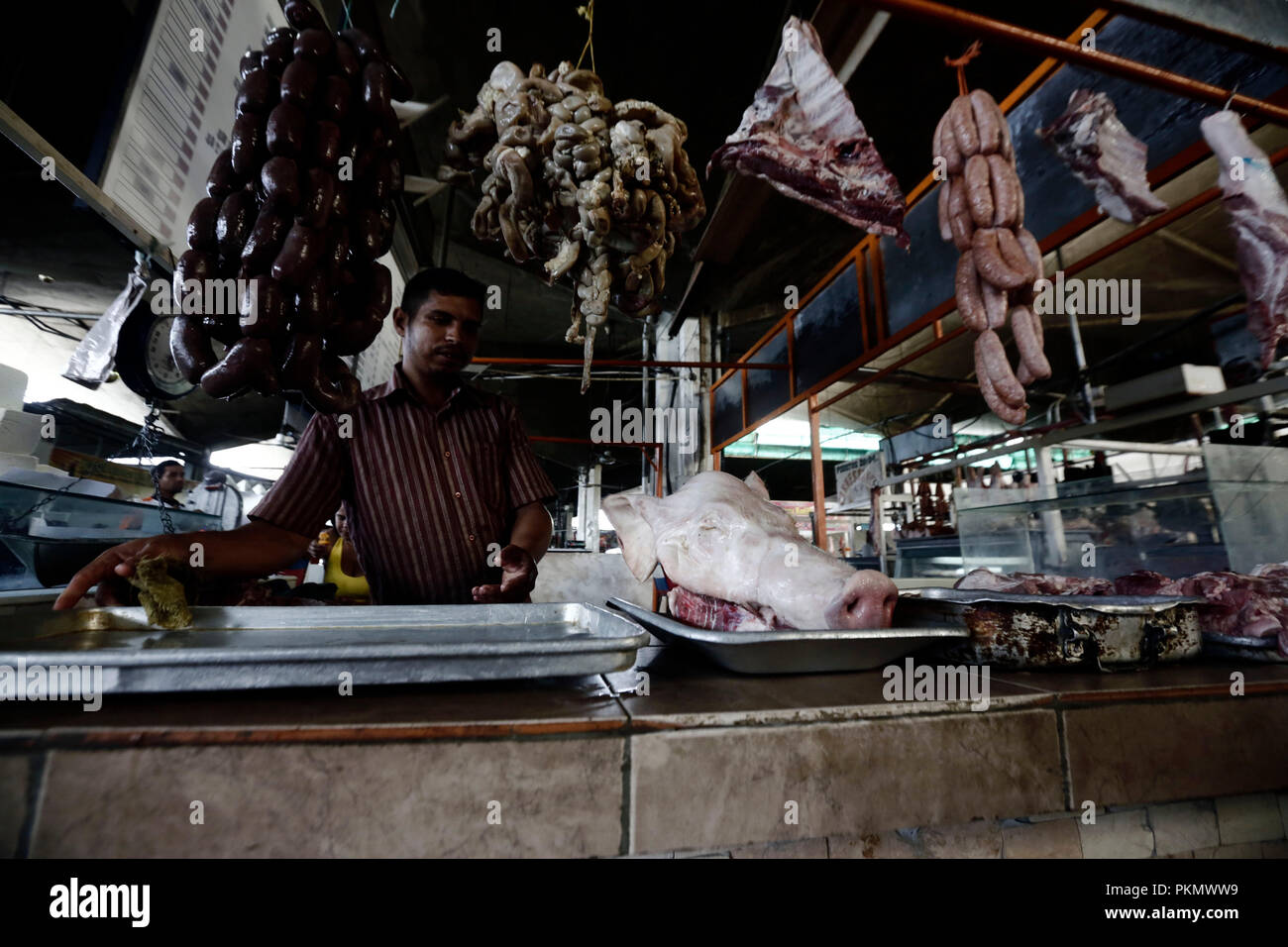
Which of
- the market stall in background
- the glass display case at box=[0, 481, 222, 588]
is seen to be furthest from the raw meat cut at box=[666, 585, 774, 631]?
the glass display case at box=[0, 481, 222, 588]

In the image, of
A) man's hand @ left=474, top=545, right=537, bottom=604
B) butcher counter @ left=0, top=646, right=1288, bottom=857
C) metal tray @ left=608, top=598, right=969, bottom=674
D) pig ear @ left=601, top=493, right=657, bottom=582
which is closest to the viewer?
butcher counter @ left=0, top=646, right=1288, bottom=857

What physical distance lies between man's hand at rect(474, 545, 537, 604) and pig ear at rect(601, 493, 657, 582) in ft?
1.09

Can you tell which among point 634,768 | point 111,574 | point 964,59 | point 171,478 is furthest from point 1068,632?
point 171,478

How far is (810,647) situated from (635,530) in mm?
871

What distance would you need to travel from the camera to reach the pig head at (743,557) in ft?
4.29

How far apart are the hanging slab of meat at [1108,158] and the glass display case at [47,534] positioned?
5.48 m

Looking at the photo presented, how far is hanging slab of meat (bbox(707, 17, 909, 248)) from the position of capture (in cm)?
241

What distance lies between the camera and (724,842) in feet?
2.58

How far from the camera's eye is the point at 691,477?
287cm

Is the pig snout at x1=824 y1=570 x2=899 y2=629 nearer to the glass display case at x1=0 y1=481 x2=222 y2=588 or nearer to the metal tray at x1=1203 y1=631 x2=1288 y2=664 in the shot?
the metal tray at x1=1203 y1=631 x2=1288 y2=664

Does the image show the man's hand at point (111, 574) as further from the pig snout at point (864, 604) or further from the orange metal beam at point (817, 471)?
the orange metal beam at point (817, 471)
